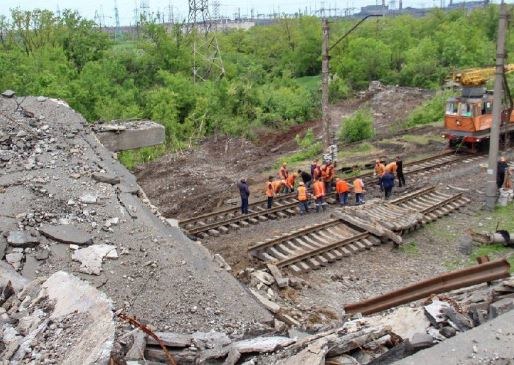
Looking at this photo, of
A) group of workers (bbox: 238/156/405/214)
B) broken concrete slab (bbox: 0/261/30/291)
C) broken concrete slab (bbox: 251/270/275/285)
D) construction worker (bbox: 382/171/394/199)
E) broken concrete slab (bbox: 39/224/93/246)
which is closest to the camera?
broken concrete slab (bbox: 0/261/30/291)

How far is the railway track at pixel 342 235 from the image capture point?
12.8 m

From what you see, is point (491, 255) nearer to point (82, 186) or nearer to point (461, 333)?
point (461, 333)

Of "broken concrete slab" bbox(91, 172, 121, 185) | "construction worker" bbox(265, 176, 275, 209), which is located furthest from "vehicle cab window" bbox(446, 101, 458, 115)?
"broken concrete slab" bbox(91, 172, 121, 185)

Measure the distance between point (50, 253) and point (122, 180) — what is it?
3.41m

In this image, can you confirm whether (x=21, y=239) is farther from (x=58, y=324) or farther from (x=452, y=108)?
(x=452, y=108)

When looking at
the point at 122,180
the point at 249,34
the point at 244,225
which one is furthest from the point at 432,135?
the point at 249,34

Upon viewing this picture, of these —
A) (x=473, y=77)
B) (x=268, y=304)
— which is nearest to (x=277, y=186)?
(x=268, y=304)

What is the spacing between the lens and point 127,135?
1764 cm

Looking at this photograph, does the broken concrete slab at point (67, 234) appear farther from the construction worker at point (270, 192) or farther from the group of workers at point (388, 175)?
the group of workers at point (388, 175)

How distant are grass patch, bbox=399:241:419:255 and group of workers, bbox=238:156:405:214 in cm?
287

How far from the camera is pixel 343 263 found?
12875 mm

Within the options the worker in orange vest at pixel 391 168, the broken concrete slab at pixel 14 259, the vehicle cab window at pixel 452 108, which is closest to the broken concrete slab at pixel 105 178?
the broken concrete slab at pixel 14 259

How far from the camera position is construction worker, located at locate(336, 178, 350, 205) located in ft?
54.1

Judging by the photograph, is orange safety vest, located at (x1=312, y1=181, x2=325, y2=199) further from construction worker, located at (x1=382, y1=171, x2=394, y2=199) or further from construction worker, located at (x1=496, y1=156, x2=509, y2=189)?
construction worker, located at (x1=496, y1=156, x2=509, y2=189)
